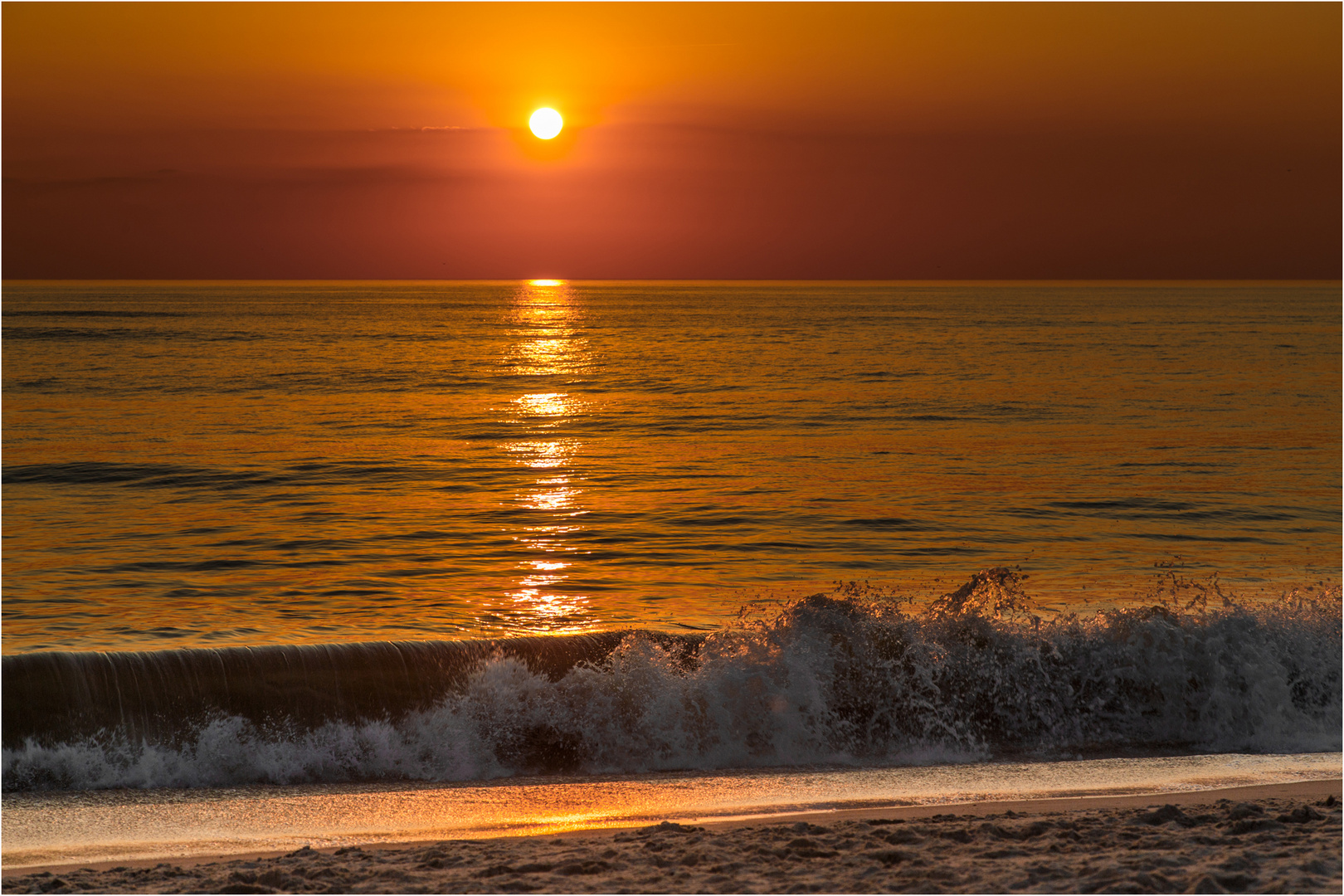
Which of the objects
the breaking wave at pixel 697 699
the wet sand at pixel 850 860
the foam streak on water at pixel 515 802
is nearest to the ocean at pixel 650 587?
the breaking wave at pixel 697 699

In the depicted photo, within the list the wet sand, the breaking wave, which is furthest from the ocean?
the wet sand

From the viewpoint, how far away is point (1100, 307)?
12681 centimetres

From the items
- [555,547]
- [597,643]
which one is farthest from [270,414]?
[597,643]

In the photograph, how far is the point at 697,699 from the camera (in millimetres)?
9039

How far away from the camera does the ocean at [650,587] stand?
28.6 ft

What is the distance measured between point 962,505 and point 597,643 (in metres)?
10.8

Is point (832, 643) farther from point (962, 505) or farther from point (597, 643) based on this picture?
point (962, 505)

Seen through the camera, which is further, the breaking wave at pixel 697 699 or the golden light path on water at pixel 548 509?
the golden light path on water at pixel 548 509

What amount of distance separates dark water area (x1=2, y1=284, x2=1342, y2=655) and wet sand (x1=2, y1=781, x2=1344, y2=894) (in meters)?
4.87

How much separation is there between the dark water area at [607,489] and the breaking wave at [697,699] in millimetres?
1454

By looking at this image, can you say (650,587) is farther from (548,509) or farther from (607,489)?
(607,489)

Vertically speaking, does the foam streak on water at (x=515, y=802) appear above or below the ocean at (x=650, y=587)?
below

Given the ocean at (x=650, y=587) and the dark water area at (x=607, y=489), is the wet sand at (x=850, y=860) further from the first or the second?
the dark water area at (x=607, y=489)

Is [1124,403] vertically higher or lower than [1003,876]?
higher
